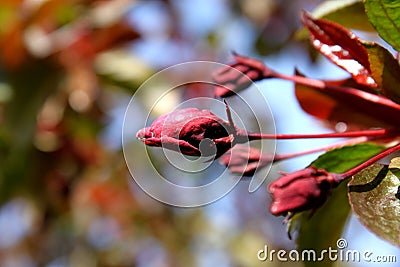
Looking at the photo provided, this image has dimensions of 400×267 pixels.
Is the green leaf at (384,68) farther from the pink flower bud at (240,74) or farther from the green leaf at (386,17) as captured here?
the pink flower bud at (240,74)

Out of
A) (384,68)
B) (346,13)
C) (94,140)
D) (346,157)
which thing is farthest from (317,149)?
(94,140)

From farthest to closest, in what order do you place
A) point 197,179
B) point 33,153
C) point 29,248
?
point 29,248 < point 33,153 < point 197,179

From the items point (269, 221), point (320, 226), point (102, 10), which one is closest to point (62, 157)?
point (102, 10)

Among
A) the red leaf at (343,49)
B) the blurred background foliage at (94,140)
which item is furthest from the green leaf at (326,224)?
the blurred background foliage at (94,140)

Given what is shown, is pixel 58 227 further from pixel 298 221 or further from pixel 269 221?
pixel 298 221

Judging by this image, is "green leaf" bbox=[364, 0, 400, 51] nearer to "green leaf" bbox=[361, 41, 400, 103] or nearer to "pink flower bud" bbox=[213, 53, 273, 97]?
"green leaf" bbox=[361, 41, 400, 103]
